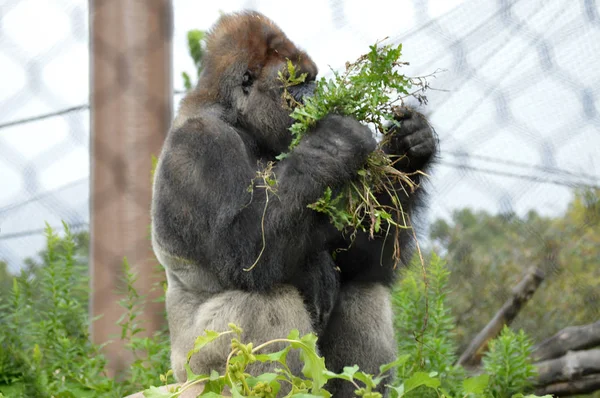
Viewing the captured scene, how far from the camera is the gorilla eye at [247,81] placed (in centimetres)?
250

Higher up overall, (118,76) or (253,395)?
(118,76)

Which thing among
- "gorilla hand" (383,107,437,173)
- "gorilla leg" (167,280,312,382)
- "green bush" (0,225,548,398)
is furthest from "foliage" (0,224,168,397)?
"gorilla hand" (383,107,437,173)

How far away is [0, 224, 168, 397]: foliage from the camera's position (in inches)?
106

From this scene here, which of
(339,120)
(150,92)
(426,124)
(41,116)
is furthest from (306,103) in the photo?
(41,116)

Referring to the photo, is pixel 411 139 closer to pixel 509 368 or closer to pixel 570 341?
pixel 509 368

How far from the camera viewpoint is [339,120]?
2182 millimetres

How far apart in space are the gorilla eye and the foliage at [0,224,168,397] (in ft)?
3.10

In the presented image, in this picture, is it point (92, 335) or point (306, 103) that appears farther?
point (92, 335)

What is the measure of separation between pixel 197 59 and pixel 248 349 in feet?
7.67

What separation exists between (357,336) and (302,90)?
35.2 inches

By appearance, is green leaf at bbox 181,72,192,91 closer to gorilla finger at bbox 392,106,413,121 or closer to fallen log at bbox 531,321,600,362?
gorilla finger at bbox 392,106,413,121

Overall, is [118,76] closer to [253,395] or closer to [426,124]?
[426,124]

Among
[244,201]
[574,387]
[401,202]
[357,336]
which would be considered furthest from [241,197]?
[574,387]

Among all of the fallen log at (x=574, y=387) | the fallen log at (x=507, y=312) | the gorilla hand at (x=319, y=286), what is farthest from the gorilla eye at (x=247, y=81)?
the fallen log at (x=574, y=387)
